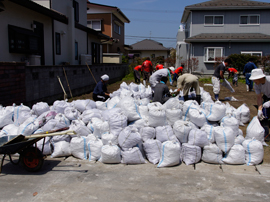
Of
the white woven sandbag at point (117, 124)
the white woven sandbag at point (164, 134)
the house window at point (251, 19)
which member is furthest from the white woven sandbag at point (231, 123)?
the house window at point (251, 19)

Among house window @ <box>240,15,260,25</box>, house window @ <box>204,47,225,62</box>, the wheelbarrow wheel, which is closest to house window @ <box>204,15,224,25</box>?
house window @ <box>240,15,260,25</box>

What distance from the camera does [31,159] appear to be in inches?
163

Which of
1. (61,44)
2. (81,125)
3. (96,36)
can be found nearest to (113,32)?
(96,36)

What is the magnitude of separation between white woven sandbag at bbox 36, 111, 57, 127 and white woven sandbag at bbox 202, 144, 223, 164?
3220mm

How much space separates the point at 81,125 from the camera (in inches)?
205

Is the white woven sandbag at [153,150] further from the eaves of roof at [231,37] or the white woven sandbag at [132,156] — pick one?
the eaves of roof at [231,37]

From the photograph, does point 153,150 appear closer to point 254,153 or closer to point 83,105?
point 254,153

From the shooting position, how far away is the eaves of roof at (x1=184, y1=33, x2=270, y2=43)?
20905 mm

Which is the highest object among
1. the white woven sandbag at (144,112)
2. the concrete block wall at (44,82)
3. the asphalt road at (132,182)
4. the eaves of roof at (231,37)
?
the eaves of roof at (231,37)

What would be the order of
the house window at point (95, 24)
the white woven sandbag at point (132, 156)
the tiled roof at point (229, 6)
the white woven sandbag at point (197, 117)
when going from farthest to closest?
1. the house window at point (95, 24)
2. the tiled roof at point (229, 6)
3. the white woven sandbag at point (197, 117)
4. the white woven sandbag at point (132, 156)

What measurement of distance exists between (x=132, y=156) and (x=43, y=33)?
990 centimetres

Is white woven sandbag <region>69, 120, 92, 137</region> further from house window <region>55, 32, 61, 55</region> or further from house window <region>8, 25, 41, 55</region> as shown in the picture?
house window <region>55, 32, 61, 55</region>

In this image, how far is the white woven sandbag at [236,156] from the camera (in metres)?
4.59

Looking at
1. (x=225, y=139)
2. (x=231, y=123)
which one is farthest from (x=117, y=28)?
(x=225, y=139)
